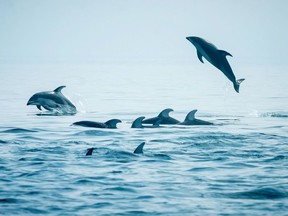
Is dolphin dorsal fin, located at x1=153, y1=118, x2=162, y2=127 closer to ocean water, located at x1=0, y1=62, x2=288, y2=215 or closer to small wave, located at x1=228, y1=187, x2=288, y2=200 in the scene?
ocean water, located at x1=0, y1=62, x2=288, y2=215

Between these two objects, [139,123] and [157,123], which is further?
[157,123]

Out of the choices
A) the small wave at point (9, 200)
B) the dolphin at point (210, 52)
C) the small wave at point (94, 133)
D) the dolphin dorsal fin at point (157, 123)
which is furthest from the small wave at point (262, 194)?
the dolphin dorsal fin at point (157, 123)

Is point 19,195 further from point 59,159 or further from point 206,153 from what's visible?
point 206,153

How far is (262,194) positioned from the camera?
11867 millimetres

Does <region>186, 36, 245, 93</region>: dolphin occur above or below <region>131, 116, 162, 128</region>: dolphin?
above

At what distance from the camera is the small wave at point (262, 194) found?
38.3ft

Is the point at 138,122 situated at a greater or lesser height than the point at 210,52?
lesser

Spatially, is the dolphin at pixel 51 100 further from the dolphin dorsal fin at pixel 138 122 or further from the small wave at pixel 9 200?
the small wave at pixel 9 200

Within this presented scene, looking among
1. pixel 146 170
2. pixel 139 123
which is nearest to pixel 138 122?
pixel 139 123

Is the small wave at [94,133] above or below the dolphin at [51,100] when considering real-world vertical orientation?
below

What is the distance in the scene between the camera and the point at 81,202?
11.3 m

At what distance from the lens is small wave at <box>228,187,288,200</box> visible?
11.7 m

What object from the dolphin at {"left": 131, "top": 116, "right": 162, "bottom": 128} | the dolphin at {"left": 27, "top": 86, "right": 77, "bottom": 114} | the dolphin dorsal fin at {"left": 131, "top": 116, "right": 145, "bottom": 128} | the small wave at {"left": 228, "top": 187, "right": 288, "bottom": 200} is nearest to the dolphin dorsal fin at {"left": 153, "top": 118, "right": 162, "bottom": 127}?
the dolphin at {"left": 131, "top": 116, "right": 162, "bottom": 128}

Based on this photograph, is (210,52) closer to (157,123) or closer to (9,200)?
(157,123)
